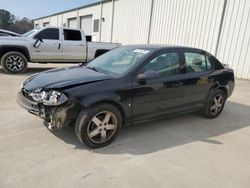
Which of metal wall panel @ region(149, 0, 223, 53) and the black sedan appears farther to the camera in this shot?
metal wall panel @ region(149, 0, 223, 53)

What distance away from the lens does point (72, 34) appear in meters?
10.5

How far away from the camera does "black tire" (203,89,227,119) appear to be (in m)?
5.29

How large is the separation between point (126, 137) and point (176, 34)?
10922mm

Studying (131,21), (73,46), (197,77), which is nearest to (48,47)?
(73,46)

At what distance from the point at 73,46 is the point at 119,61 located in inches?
254

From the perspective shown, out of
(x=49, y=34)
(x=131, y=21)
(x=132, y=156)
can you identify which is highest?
(x=131, y=21)

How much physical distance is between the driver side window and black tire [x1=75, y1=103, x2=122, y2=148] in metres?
0.96

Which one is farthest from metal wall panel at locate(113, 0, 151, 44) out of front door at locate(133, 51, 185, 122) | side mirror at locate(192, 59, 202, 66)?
front door at locate(133, 51, 185, 122)

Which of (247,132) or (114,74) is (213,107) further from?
(114,74)

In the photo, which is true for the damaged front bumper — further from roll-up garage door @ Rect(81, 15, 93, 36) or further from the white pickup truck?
roll-up garage door @ Rect(81, 15, 93, 36)

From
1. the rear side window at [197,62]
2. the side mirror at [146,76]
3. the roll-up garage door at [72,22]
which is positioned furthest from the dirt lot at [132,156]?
the roll-up garage door at [72,22]

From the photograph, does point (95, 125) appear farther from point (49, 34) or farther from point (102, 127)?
point (49, 34)

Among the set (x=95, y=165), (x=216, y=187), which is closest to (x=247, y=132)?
(x=216, y=187)

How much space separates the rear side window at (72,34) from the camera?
10367 millimetres
